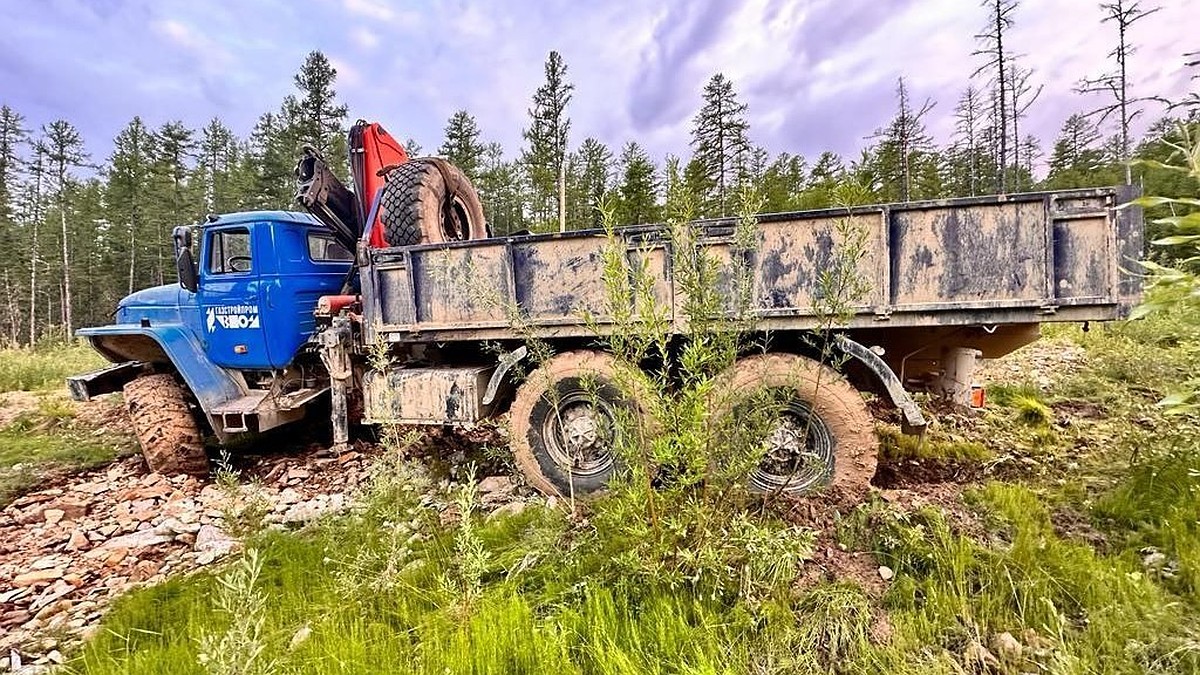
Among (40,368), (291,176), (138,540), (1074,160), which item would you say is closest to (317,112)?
(291,176)

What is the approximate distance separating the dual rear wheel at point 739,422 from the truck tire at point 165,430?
12.0 feet

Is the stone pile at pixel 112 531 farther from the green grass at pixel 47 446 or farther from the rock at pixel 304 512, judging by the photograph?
the green grass at pixel 47 446

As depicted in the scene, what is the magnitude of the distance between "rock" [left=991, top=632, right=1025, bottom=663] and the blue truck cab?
5.76 m

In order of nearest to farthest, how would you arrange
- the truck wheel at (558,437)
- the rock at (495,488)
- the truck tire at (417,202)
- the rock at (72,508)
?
1. the truck wheel at (558,437)
2. the rock at (495,488)
3. the rock at (72,508)
4. the truck tire at (417,202)

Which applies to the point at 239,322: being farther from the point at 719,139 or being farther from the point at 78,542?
the point at 719,139

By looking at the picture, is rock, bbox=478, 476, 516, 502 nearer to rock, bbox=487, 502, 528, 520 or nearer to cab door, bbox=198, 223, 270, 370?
rock, bbox=487, 502, 528, 520

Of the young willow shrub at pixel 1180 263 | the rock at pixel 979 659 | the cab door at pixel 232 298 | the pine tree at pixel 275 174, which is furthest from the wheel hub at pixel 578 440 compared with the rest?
the pine tree at pixel 275 174

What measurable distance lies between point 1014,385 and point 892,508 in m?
4.49

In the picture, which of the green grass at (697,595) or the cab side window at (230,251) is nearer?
the green grass at (697,595)

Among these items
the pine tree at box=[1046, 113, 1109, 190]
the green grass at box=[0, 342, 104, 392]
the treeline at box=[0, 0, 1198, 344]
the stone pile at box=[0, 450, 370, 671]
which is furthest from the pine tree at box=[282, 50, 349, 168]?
the pine tree at box=[1046, 113, 1109, 190]

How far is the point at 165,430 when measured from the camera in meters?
5.40

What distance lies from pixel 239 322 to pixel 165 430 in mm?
1273

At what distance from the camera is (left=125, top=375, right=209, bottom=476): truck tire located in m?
5.39

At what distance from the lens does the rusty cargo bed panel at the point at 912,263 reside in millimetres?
3238
